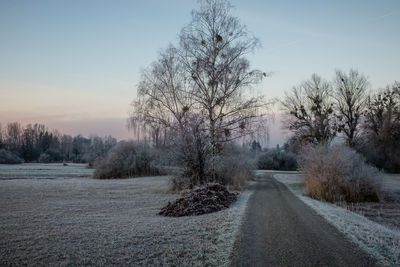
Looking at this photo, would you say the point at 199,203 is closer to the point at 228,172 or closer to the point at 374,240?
the point at 374,240

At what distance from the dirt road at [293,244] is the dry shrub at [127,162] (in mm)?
30597

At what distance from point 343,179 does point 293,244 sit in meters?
12.9

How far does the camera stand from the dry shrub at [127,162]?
38.8 metres

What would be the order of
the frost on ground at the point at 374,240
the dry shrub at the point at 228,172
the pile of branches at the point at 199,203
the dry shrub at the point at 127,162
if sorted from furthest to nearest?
the dry shrub at the point at 127,162
the dry shrub at the point at 228,172
the pile of branches at the point at 199,203
the frost on ground at the point at 374,240

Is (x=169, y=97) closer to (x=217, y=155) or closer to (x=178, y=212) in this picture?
(x=217, y=155)

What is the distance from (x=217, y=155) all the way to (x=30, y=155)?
87791 millimetres

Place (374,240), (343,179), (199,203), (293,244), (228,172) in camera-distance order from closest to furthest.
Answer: (293,244), (374,240), (199,203), (343,179), (228,172)

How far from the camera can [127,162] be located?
40125 mm

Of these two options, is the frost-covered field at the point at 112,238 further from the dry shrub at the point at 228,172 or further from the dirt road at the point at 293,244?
the dry shrub at the point at 228,172

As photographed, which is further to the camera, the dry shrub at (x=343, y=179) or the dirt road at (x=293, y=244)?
the dry shrub at (x=343, y=179)

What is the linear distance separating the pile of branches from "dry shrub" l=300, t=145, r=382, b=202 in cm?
706

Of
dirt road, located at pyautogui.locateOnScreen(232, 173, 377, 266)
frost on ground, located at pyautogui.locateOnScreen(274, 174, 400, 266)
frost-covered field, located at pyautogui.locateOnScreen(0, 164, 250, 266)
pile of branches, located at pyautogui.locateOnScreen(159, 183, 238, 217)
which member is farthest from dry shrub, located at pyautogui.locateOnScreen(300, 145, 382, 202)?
frost-covered field, located at pyautogui.locateOnScreen(0, 164, 250, 266)

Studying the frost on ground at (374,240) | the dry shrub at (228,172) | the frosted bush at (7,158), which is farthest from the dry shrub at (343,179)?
the frosted bush at (7,158)

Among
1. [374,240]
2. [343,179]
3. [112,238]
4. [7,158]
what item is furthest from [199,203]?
[7,158]
